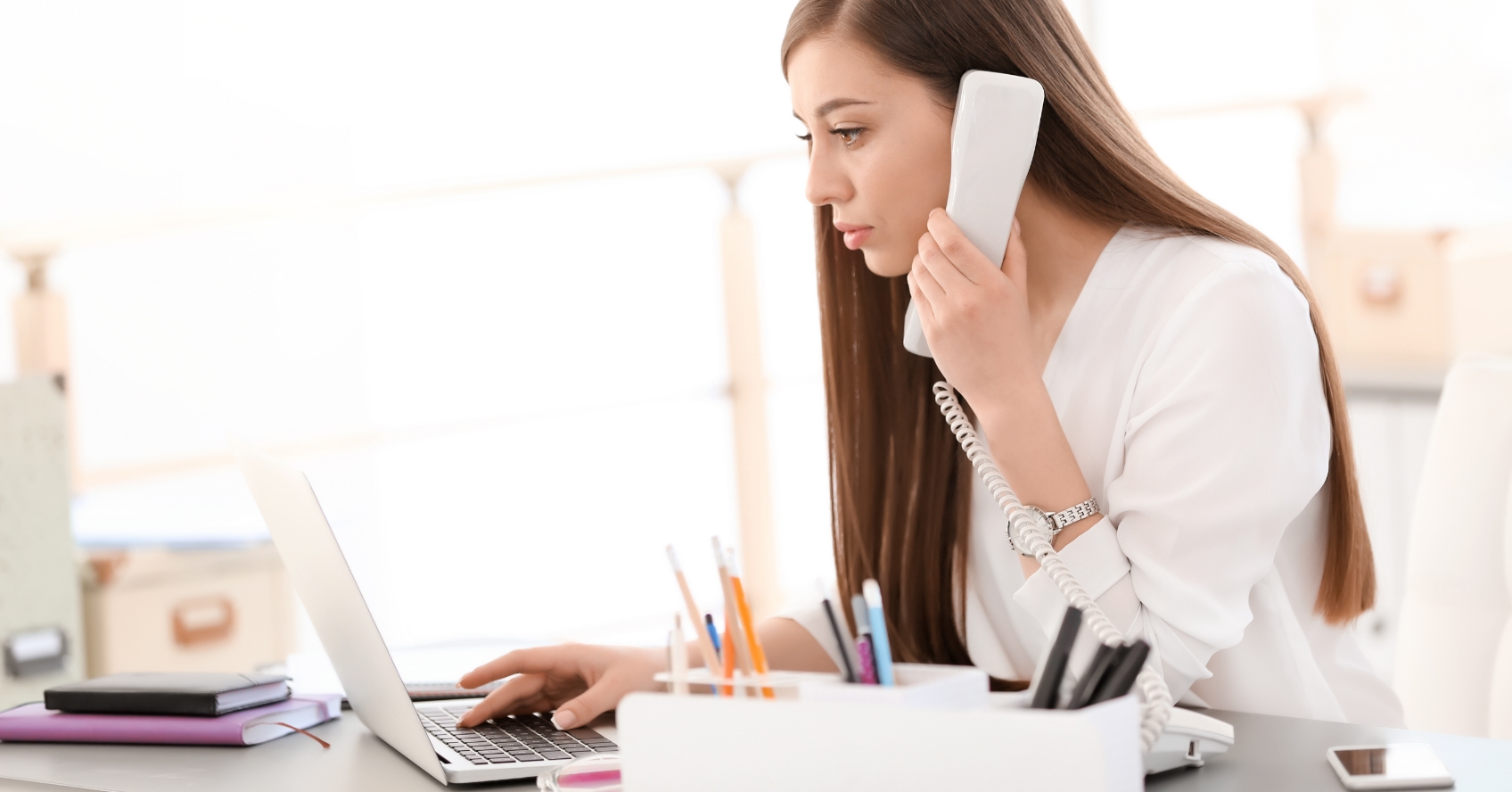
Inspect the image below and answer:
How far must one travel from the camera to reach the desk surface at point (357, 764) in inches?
28.2

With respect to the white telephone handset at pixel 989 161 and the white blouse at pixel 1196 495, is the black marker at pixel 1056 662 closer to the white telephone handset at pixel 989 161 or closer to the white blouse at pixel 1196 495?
the white blouse at pixel 1196 495

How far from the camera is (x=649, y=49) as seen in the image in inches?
166

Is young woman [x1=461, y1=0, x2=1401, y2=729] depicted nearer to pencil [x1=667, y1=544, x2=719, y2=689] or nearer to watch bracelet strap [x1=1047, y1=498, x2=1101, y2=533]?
watch bracelet strap [x1=1047, y1=498, x2=1101, y2=533]

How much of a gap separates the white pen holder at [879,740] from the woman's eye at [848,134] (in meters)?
0.61

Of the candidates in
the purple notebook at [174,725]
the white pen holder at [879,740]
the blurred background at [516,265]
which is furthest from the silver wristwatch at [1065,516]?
the blurred background at [516,265]

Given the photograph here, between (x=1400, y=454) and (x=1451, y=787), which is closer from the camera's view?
(x=1451, y=787)

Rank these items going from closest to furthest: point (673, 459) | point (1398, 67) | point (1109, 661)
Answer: point (1109, 661)
point (1398, 67)
point (673, 459)

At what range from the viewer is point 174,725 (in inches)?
36.7

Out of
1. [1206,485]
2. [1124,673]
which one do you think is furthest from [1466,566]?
[1124,673]

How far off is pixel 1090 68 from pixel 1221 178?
246cm

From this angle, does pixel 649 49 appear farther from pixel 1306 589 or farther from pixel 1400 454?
pixel 1306 589

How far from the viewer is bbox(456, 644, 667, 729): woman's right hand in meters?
0.95

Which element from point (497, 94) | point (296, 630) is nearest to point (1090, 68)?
point (296, 630)

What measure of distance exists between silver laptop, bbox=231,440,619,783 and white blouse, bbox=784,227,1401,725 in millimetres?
350
